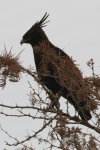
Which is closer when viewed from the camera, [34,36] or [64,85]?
[64,85]

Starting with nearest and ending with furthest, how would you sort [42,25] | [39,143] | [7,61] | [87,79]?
[7,61] < [87,79] < [39,143] < [42,25]

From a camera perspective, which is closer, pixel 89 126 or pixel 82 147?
pixel 82 147

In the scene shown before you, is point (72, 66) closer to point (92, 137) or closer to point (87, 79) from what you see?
point (87, 79)

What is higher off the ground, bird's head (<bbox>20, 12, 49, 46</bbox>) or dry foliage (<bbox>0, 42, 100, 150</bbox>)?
bird's head (<bbox>20, 12, 49, 46</bbox>)

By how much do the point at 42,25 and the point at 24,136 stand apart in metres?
2.47

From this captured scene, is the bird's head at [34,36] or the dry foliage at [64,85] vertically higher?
the bird's head at [34,36]

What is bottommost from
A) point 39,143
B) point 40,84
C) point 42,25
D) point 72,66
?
point 39,143

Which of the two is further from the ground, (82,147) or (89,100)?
(89,100)

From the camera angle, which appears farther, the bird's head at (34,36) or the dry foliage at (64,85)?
the bird's head at (34,36)

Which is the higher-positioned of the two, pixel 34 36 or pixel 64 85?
pixel 34 36

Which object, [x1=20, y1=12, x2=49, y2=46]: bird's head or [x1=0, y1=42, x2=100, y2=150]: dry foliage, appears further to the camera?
[x1=20, y1=12, x2=49, y2=46]: bird's head

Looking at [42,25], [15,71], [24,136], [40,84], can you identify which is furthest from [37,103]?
[42,25]

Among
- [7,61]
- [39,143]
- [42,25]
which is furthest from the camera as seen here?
[42,25]

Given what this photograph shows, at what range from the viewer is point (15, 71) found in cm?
246
